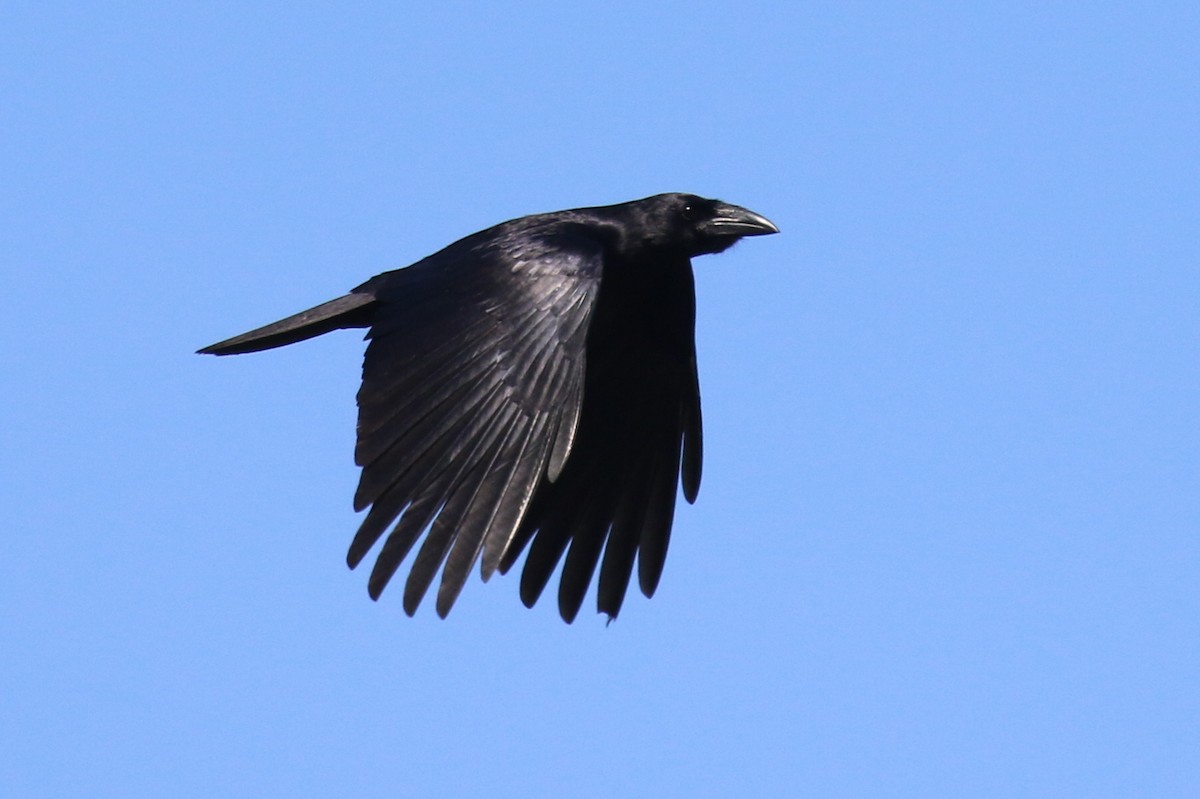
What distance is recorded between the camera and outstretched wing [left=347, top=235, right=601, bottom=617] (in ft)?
30.8

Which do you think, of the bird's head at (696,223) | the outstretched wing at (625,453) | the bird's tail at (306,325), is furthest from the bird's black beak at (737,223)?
the bird's tail at (306,325)

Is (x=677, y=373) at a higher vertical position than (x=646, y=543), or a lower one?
higher

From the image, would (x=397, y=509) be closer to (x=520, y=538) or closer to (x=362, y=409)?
(x=362, y=409)

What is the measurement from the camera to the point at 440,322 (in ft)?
34.1

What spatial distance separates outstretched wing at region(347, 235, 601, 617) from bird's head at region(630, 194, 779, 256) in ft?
4.33

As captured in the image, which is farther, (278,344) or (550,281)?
(278,344)

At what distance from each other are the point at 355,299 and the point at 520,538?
1.79 meters

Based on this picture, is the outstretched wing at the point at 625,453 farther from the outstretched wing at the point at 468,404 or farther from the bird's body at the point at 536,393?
the outstretched wing at the point at 468,404

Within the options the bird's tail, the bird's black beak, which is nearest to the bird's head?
the bird's black beak

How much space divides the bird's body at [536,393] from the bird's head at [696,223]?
11 millimetres

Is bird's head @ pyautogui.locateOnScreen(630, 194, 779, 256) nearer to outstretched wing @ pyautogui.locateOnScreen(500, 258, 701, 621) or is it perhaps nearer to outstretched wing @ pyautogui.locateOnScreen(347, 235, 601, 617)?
outstretched wing @ pyautogui.locateOnScreen(500, 258, 701, 621)

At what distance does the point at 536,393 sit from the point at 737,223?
2.88 m

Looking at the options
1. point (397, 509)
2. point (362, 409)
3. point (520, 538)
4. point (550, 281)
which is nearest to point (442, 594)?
point (397, 509)

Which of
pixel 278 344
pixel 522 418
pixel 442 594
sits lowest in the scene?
pixel 442 594
